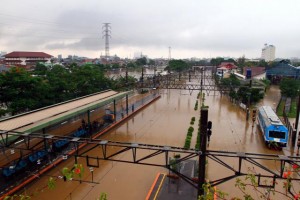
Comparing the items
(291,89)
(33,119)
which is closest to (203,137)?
(33,119)

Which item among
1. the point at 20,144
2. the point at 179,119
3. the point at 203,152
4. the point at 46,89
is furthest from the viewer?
the point at 179,119

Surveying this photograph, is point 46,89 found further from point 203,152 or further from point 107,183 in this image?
point 203,152

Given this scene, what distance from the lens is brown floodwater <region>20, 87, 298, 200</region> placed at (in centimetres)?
1355

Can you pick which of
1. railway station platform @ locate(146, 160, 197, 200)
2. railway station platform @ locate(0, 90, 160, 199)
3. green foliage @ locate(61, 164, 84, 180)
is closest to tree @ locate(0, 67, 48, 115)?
railway station platform @ locate(0, 90, 160, 199)

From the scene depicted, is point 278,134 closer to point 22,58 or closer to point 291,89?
point 291,89

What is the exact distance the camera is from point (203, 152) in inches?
293

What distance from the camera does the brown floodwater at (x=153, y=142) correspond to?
1355 cm

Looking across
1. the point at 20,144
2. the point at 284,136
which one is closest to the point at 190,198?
the point at 284,136

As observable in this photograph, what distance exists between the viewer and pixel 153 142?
2144cm

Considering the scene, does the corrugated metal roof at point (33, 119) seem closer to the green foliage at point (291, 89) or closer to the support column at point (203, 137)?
the support column at point (203, 137)

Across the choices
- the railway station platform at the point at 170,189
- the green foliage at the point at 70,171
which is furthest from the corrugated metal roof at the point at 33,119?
the green foliage at the point at 70,171

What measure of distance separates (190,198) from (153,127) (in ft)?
46.2

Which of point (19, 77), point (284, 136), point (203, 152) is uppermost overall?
point (19, 77)

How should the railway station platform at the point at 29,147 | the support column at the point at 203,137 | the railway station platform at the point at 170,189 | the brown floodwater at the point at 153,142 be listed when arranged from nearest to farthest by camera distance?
the support column at the point at 203,137 → the railway station platform at the point at 170,189 → the railway station platform at the point at 29,147 → the brown floodwater at the point at 153,142
